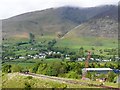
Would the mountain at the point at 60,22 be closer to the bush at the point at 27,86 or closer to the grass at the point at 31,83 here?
the grass at the point at 31,83

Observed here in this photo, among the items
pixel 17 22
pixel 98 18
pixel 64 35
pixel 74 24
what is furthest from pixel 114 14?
pixel 17 22

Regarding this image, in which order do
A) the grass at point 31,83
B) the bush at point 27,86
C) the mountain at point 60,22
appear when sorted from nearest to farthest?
the grass at point 31,83, the bush at point 27,86, the mountain at point 60,22

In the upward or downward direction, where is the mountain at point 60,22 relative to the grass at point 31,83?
upward

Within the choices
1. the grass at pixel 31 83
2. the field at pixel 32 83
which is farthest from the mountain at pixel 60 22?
the field at pixel 32 83

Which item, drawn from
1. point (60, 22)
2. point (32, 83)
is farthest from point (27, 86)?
point (60, 22)

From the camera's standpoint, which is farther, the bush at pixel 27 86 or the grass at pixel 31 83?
the bush at pixel 27 86

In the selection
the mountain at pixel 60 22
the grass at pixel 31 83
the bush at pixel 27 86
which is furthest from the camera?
the mountain at pixel 60 22

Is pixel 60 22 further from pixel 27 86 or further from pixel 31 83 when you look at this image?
pixel 27 86

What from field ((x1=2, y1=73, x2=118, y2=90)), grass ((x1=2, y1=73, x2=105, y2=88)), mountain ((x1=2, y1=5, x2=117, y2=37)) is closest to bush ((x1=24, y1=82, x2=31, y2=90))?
field ((x1=2, y1=73, x2=118, y2=90))
